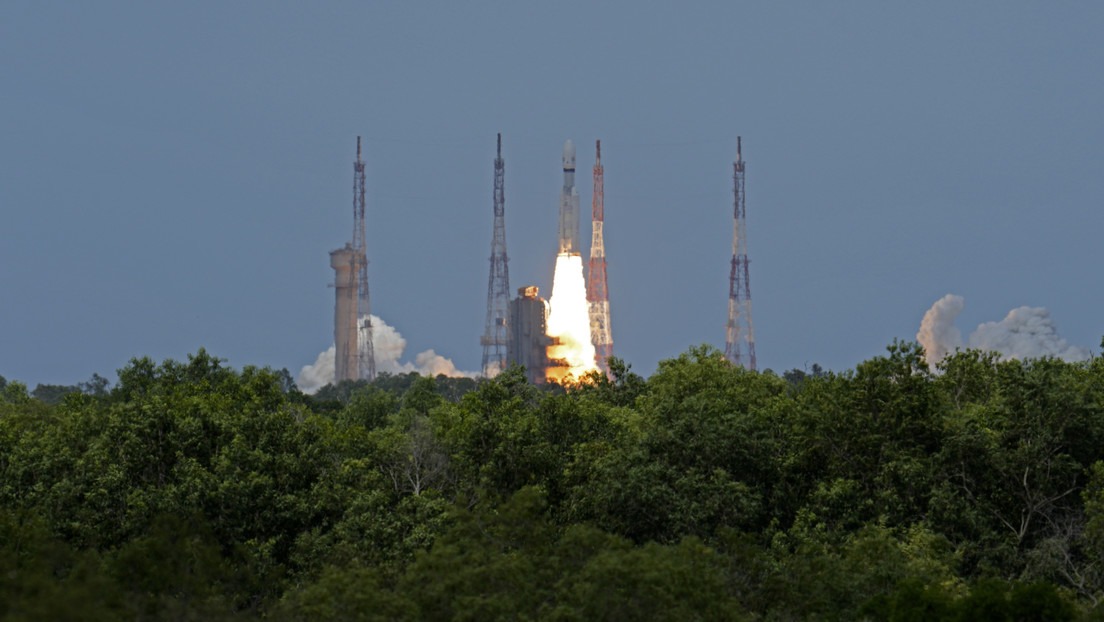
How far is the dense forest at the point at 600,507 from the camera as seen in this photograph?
52.0 meters

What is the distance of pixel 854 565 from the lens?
58.3m

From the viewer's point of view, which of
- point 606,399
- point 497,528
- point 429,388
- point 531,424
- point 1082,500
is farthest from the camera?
point 429,388

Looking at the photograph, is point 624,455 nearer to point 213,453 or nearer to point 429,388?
point 213,453

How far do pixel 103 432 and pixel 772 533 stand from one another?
987 inches

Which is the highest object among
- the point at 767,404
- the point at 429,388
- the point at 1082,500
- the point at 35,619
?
the point at 429,388

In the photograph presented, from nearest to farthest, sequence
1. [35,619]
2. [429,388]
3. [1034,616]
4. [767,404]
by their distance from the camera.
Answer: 1. [35,619]
2. [1034,616]
3. [767,404]
4. [429,388]

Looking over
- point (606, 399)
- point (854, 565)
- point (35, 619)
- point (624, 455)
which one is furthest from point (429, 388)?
point (35, 619)

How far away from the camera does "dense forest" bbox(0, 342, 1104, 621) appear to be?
171 feet

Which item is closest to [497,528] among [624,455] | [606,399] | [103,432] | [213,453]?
[624,455]

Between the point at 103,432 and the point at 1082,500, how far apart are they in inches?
1377

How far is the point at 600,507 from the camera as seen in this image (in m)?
65.2

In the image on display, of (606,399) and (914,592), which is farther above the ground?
(606,399)

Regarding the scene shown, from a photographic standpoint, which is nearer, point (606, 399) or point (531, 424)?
point (531, 424)

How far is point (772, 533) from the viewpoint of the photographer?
215 ft
